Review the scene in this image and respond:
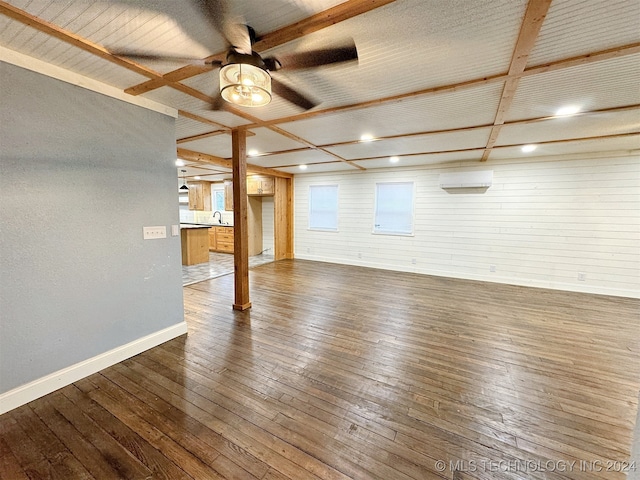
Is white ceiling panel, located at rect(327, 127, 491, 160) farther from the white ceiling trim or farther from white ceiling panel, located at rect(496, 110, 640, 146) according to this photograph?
the white ceiling trim

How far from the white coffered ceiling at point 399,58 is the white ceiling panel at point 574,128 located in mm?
26

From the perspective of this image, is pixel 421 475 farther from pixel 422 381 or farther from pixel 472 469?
pixel 422 381

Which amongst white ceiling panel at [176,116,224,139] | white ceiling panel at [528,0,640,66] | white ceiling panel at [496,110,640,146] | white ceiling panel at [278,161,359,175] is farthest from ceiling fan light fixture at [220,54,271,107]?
white ceiling panel at [278,161,359,175]

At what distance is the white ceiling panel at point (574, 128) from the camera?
2.98 m

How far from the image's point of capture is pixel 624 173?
440 centimetres

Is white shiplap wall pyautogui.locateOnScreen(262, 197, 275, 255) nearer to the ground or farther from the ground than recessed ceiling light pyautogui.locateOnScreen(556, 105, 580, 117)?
nearer to the ground

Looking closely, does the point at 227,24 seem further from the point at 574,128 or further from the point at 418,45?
the point at 574,128

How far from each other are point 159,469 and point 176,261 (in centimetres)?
195

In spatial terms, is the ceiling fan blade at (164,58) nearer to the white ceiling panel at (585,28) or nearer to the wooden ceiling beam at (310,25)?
the wooden ceiling beam at (310,25)

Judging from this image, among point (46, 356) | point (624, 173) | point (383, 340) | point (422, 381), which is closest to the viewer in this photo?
point (46, 356)

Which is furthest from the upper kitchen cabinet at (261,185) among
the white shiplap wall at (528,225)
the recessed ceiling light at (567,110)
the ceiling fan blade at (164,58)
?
the recessed ceiling light at (567,110)

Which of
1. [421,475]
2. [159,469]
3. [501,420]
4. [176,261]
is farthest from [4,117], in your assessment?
[501,420]

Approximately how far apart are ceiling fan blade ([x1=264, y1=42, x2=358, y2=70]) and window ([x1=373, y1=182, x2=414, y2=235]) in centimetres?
510

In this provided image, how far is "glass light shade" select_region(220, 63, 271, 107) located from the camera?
1.57m
